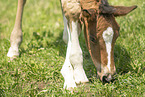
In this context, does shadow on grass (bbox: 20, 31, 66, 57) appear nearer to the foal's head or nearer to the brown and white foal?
the brown and white foal

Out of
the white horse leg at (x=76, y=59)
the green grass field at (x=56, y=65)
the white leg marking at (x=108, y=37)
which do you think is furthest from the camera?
the white horse leg at (x=76, y=59)

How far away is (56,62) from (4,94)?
1230mm

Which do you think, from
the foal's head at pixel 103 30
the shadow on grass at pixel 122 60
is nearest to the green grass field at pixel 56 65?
the shadow on grass at pixel 122 60

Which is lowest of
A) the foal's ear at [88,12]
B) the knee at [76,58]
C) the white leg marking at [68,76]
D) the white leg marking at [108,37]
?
the white leg marking at [68,76]

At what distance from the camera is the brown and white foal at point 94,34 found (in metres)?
2.75

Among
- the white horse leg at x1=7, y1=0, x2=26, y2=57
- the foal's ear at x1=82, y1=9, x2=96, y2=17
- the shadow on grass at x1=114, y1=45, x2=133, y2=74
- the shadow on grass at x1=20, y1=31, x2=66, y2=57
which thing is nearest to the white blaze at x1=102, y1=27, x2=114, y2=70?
the foal's ear at x1=82, y1=9, x2=96, y2=17

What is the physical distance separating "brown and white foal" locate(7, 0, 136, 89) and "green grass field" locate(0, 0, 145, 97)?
199 millimetres

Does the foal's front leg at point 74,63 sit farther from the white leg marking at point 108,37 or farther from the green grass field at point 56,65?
the white leg marking at point 108,37

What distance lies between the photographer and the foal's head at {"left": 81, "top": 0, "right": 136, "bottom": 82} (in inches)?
108

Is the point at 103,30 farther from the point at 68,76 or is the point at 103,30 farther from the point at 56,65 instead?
the point at 56,65

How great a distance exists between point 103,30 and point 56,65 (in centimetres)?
139

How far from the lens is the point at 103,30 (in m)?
2.72

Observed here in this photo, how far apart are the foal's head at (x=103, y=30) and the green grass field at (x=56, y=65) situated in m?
0.29

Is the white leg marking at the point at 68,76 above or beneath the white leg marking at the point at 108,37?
beneath
